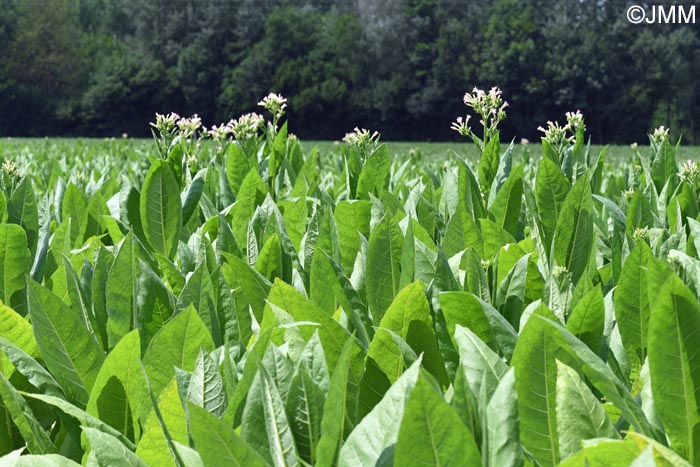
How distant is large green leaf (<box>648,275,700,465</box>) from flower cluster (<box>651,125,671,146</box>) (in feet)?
6.13

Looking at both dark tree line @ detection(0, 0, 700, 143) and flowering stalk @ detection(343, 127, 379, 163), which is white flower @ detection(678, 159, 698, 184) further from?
Result: dark tree line @ detection(0, 0, 700, 143)

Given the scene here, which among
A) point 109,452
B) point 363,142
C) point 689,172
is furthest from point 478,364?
point 363,142

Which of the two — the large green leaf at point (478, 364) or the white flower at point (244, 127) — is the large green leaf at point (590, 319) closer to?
the large green leaf at point (478, 364)

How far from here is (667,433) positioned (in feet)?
2.75

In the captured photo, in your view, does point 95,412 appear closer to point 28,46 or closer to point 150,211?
point 150,211

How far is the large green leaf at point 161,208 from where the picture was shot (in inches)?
70.5

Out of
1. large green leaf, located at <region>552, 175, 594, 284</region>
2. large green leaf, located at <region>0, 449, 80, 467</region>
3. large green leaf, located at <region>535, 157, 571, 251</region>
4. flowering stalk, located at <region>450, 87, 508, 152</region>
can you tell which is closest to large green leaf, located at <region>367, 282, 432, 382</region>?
large green leaf, located at <region>0, 449, 80, 467</region>

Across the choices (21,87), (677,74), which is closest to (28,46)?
(21,87)

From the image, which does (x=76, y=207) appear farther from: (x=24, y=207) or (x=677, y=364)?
(x=677, y=364)

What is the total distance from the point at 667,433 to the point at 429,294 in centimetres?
44

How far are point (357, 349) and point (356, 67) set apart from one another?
60.3 meters

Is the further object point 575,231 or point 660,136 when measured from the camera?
point 660,136

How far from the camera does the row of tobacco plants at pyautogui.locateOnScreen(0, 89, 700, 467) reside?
2.40 ft

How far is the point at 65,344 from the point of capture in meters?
1.04
